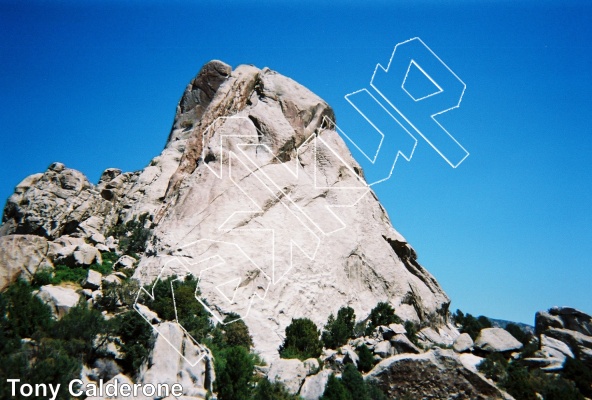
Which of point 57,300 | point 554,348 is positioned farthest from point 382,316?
point 57,300

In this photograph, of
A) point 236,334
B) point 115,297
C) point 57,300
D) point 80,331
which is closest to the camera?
point 80,331

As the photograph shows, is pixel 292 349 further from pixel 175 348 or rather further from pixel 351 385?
pixel 175 348

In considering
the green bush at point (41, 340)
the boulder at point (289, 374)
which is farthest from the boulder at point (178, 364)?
the boulder at point (289, 374)

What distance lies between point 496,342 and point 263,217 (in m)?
17.5

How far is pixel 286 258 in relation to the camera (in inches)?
1284

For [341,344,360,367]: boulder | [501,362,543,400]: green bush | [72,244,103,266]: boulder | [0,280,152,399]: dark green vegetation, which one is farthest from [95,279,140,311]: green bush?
[501,362,543,400]: green bush

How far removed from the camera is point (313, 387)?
18344 millimetres

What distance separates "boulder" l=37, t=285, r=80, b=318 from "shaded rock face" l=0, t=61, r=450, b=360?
550 cm

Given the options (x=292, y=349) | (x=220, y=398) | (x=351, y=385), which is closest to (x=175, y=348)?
(x=220, y=398)

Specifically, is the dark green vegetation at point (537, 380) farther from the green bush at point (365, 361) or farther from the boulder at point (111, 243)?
the boulder at point (111, 243)

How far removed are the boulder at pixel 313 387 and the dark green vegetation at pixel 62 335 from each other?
6211 mm

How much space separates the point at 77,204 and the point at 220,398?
35.8 metres

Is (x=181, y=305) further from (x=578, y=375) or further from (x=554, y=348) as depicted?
(x=554, y=348)

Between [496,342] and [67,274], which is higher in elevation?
[67,274]
